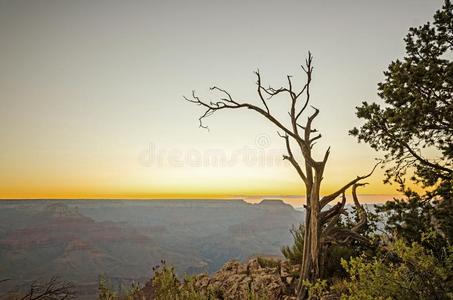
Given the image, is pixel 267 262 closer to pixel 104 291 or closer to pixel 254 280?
pixel 254 280

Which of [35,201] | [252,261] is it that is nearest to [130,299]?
[252,261]

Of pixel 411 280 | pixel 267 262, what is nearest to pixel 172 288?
pixel 411 280

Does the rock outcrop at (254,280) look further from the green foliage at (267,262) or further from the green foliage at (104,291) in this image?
the green foliage at (104,291)

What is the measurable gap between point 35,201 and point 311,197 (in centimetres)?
22049

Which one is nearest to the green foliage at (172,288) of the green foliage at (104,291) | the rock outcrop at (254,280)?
the green foliage at (104,291)

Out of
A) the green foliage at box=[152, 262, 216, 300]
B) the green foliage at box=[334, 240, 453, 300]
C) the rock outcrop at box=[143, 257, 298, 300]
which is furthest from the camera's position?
the rock outcrop at box=[143, 257, 298, 300]

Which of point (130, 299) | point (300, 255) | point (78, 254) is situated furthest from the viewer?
point (78, 254)

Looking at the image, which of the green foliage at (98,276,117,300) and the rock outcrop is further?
the rock outcrop

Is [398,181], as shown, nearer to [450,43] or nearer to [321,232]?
[321,232]

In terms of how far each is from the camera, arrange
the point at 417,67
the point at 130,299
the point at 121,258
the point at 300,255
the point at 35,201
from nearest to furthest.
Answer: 1. the point at 130,299
2. the point at 417,67
3. the point at 300,255
4. the point at 121,258
5. the point at 35,201

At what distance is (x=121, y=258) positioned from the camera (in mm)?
170375

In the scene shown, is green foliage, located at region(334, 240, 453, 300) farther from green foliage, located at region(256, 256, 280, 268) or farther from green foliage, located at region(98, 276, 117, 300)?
green foliage, located at region(256, 256, 280, 268)

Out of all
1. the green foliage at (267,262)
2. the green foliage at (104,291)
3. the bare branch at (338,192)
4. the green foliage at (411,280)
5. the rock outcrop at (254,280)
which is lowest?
the rock outcrop at (254,280)

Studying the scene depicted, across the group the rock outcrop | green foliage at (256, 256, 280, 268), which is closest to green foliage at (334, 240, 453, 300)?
the rock outcrop
